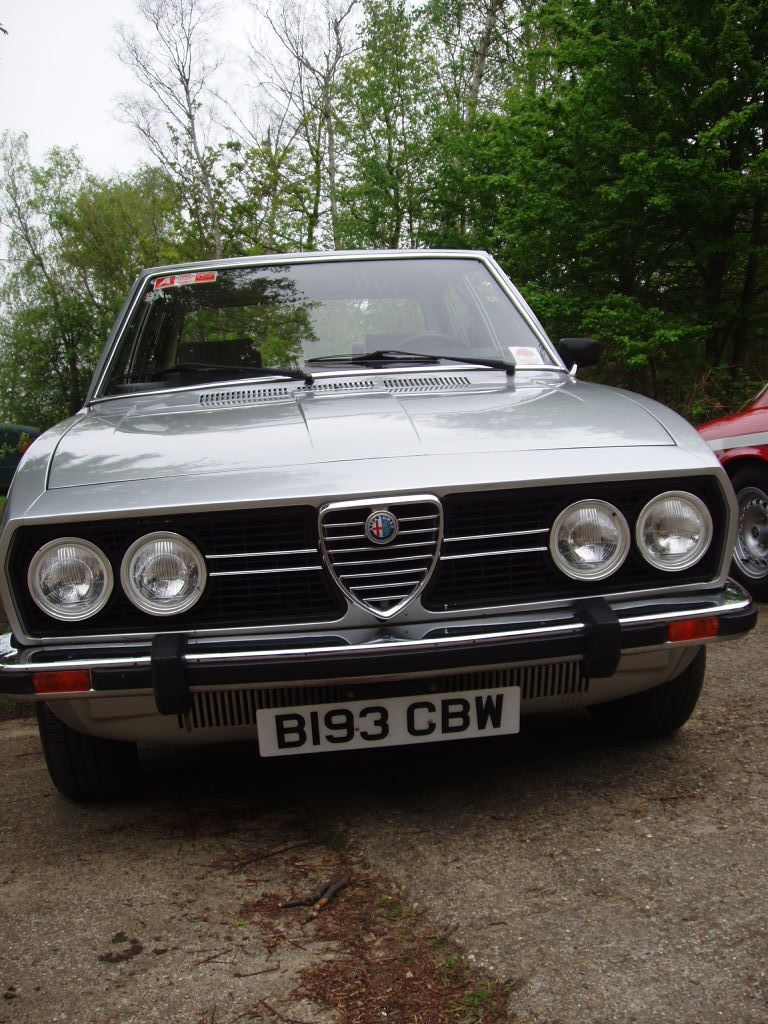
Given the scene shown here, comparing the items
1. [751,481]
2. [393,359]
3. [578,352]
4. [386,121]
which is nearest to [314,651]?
[393,359]

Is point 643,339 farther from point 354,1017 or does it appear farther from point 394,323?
point 354,1017

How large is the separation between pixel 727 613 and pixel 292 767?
58.4 inches

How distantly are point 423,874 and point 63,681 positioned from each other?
3.30ft

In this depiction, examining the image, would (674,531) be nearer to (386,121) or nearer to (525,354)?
(525,354)

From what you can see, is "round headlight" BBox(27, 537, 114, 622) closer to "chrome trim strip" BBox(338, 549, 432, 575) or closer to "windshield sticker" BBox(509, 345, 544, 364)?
Result: "chrome trim strip" BBox(338, 549, 432, 575)

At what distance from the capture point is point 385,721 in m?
2.74

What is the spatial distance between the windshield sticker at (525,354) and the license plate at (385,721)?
1.50 meters

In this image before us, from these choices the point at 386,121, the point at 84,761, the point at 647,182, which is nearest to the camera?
the point at 84,761

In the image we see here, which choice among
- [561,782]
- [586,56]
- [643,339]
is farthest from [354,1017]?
[586,56]

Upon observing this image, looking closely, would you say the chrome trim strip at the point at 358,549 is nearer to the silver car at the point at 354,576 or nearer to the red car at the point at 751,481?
the silver car at the point at 354,576

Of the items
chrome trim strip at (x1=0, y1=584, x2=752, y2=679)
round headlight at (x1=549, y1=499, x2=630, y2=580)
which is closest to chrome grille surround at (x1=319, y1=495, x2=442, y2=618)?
chrome trim strip at (x1=0, y1=584, x2=752, y2=679)

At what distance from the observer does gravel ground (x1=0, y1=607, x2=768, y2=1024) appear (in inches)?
77.4

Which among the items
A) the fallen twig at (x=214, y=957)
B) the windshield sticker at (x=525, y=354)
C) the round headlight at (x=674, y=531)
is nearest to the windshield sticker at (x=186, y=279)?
the windshield sticker at (x=525, y=354)

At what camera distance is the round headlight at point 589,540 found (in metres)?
2.73
